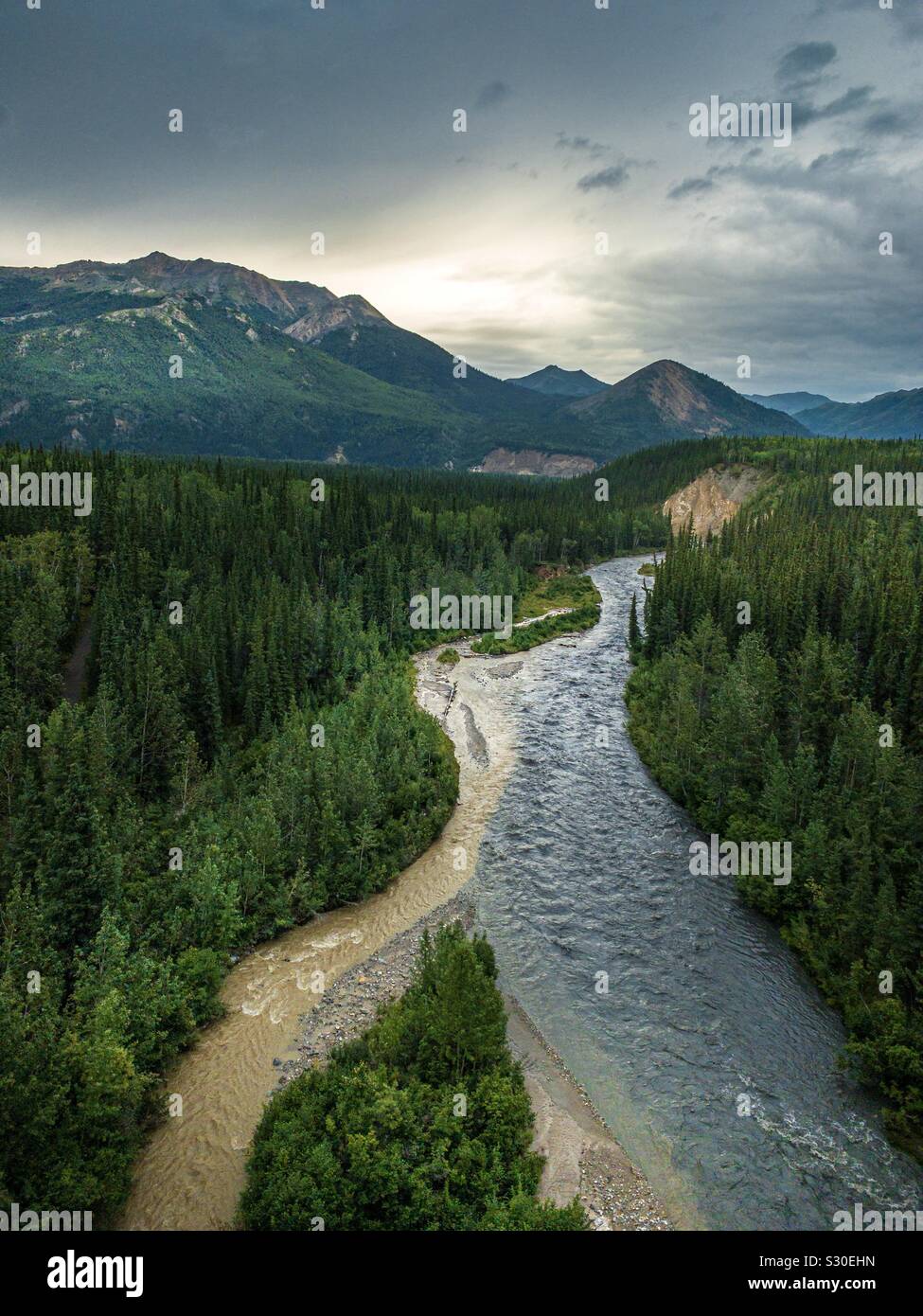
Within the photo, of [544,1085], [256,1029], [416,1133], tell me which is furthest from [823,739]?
[256,1029]

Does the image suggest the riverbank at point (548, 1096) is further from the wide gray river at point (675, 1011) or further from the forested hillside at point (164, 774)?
the forested hillside at point (164, 774)

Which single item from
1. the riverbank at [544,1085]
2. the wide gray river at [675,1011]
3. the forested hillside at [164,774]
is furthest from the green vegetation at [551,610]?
the riverbank at [544,1085]

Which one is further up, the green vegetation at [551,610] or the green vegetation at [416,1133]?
the green vegetation at [551,610]

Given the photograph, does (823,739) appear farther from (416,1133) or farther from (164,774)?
(164,774)

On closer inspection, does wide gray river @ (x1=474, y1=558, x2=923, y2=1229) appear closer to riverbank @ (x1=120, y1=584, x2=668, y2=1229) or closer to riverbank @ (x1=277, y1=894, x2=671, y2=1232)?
riverbank @ (x1=277, y1=894, x2=671, y2=1232)

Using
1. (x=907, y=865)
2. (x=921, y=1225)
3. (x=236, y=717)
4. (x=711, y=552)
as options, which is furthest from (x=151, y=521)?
(x=921, y=1225)
